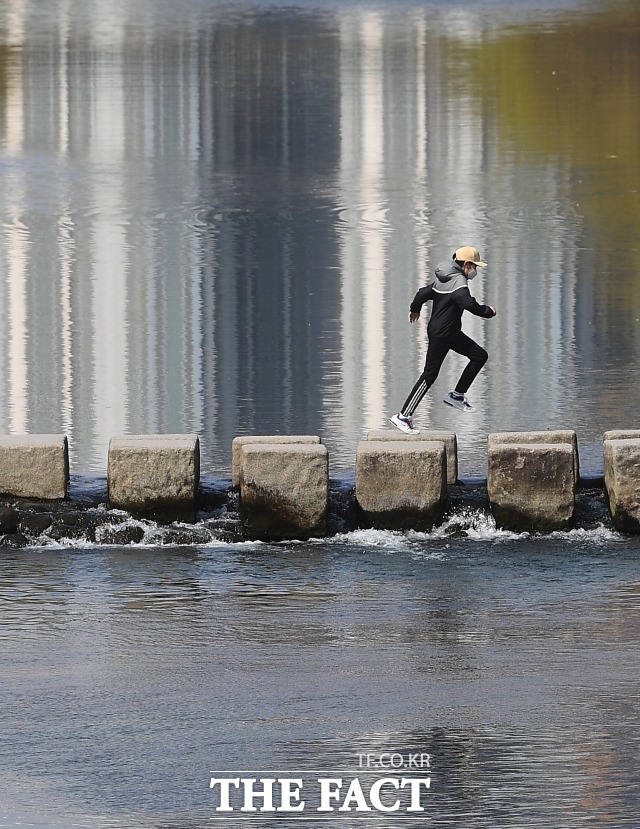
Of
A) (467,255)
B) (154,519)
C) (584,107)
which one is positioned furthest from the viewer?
(584,107)

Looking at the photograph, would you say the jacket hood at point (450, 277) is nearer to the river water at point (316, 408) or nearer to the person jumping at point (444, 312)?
the person jumping at point (444, 312)

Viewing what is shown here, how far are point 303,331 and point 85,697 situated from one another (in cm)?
838

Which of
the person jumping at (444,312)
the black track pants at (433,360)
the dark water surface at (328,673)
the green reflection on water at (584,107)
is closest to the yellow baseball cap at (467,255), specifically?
the person jumping at (444,312)

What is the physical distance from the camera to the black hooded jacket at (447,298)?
12.7 m

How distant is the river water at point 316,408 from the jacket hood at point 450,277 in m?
1.01

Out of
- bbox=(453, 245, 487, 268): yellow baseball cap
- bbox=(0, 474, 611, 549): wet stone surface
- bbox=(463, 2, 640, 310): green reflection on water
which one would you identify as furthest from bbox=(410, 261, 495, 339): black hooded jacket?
bbox=(463, 2, 640, 310): green reflection on water

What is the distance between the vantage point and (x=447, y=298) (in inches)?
504

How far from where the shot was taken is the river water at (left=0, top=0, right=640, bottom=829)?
783 cm

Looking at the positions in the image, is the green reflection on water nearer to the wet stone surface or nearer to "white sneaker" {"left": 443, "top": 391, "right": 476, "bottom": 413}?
"white sneaker" {"left": 443, "top": 391, "right": 476, "bottom": 413}

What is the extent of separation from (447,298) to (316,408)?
1565 mm

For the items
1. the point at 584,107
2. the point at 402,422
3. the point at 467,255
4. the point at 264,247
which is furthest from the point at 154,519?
the point at 584,107

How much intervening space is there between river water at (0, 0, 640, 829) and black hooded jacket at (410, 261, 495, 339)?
2.51ft

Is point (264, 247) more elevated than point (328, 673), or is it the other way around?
point (264, 247)

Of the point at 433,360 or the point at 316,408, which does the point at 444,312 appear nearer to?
the point at 433,360
